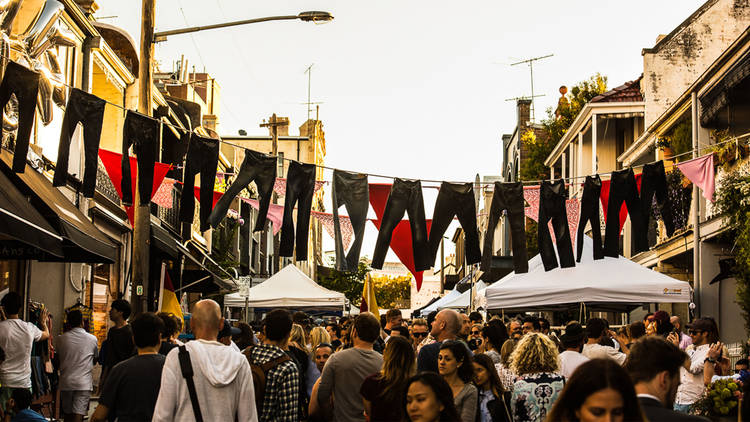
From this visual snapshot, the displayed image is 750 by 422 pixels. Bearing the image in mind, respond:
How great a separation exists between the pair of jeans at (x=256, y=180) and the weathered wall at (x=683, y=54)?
57.4 feet

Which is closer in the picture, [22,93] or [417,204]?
[22,93]

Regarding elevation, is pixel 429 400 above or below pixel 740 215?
below

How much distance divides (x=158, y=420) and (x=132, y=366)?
2.58ft

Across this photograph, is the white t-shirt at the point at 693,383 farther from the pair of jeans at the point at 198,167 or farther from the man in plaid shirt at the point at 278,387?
the pair of jeans at the point at 198,167

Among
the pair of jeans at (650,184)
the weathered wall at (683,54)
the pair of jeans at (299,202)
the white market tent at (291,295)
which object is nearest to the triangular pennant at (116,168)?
the pair of jeans at (299,202)

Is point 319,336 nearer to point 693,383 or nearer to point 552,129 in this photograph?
point 693,383

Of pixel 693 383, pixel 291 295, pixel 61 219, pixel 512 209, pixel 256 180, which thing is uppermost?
pixel 256 180

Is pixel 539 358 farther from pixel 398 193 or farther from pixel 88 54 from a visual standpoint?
pixel 88 54

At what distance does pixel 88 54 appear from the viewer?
62.4 feet

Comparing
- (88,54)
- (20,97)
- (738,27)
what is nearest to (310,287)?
(88,54)

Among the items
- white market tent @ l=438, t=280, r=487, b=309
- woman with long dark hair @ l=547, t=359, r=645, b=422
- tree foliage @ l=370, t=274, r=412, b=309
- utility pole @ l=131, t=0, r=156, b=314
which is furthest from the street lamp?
tree foliage @ l=370, t=274, r=412, b=309

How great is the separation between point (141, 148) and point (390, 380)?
6.16 m

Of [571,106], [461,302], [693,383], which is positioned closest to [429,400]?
[693,383]

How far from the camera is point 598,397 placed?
375 cm
